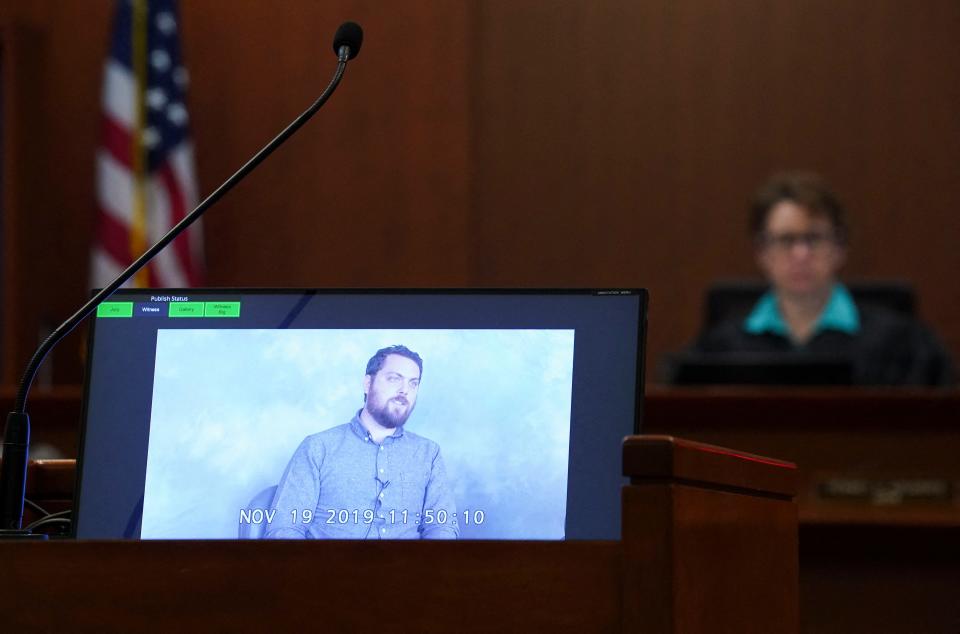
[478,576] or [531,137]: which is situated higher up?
[531,137]

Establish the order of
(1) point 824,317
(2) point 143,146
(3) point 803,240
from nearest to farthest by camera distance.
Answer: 1. (3) point 803,240
2. (1) point 824,317
3. (2) point 143,146

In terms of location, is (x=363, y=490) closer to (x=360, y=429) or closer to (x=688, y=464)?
(x=360, y=429)

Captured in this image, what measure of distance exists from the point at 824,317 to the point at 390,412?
127 inches

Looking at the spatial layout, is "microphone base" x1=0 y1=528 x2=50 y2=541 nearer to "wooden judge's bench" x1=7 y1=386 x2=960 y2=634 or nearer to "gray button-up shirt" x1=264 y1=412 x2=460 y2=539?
"wooden judge's bench" x1=7 y1=386 x2=960 y2=634

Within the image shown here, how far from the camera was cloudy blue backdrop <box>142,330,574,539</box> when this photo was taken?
1.39 meters

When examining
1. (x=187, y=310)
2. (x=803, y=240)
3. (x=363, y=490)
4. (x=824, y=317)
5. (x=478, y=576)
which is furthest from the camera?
(x=824, y=317)

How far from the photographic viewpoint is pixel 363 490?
1374mm

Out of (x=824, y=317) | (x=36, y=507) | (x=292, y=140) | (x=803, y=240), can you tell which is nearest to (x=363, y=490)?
(x=36, y=507)

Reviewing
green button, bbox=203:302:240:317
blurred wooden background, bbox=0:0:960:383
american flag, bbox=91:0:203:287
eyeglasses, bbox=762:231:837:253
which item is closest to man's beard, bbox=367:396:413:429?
green button, bbox=203:302:240:317

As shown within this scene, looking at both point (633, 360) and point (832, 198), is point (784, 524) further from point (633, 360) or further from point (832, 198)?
point (832, 198)

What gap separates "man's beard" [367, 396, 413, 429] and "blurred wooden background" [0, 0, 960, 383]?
14.0 feet

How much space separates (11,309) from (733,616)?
16.0 feet

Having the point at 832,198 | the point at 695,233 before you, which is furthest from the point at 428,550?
the point at 695,233

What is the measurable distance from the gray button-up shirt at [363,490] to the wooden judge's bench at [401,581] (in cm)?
29
